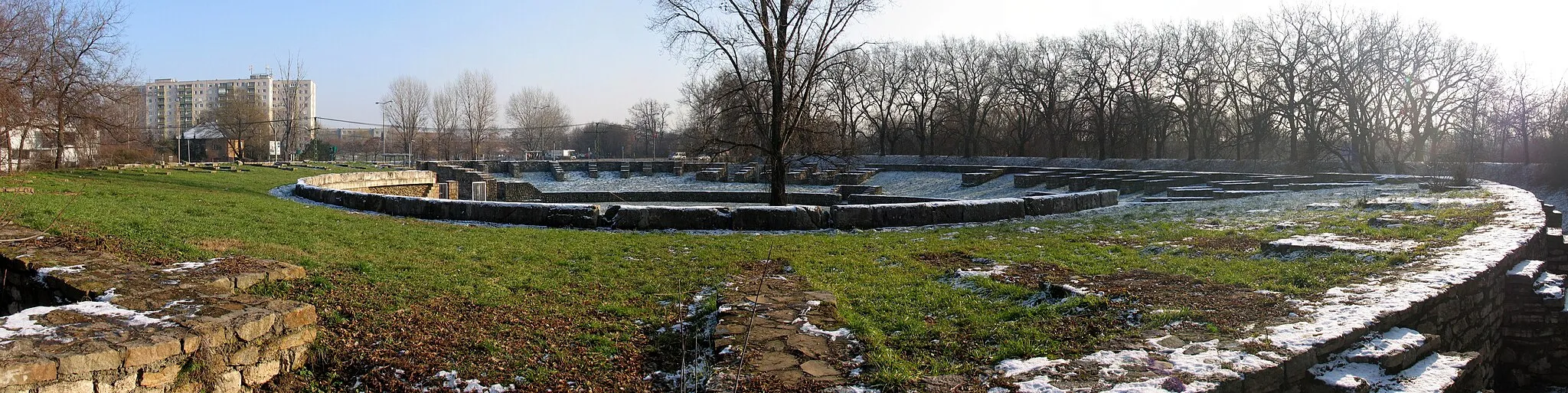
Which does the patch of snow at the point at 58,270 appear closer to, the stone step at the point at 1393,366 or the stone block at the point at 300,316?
the stone block at the point at 300,316

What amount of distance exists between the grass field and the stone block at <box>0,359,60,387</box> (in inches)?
39.9

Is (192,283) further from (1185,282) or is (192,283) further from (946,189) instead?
(946,189)

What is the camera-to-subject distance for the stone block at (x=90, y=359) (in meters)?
3.43

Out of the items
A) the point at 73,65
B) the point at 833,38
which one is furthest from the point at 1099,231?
the point at 73,65

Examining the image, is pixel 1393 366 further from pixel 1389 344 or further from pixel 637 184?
pixel 637 184

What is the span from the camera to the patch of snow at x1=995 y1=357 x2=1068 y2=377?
391 centimetres

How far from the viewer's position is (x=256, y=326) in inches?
163

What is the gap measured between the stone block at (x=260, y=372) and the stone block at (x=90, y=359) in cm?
56

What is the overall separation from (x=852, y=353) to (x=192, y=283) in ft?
12.9

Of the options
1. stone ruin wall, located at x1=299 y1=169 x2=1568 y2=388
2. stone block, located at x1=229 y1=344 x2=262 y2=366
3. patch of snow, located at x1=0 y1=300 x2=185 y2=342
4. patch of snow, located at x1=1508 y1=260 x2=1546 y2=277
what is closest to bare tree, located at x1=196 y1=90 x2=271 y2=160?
stone ruin wall, located at x1=299 y1=169 x2=1568 y2=388

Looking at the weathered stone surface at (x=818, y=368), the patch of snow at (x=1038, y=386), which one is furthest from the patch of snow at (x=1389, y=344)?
the weathered stone surface at (x=818, y=368)

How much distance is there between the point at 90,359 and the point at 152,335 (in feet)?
1.17

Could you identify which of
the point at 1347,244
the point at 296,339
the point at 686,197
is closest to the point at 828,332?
the point at 296,339

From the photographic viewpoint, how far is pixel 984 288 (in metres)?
6.08
